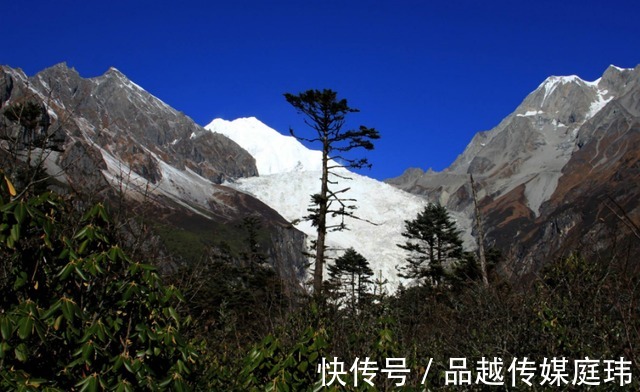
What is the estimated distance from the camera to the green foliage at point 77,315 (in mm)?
3035

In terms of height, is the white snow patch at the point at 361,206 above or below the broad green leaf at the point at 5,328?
above

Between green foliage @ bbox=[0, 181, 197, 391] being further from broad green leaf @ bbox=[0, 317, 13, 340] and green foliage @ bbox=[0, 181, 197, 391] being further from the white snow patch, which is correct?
the white snow patch

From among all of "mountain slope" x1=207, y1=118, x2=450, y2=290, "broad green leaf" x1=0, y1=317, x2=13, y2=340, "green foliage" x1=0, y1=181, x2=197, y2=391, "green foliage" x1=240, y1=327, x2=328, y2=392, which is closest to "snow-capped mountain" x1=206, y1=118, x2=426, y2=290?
"mountain slope" x1=207, y1=118, x2=450, y2=290

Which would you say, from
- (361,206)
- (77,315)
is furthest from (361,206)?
(77,315)

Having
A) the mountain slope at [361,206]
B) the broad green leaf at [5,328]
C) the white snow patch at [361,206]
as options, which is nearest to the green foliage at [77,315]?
the broad green leaf at [5,328]

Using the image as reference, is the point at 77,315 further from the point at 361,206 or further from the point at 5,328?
the point at 361,206

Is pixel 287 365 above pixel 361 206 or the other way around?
the other way around

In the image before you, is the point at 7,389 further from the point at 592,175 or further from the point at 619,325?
the point at 592,175

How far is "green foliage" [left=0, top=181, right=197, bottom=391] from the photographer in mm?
3035

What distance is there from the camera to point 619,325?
6059mm

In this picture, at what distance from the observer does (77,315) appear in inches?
124

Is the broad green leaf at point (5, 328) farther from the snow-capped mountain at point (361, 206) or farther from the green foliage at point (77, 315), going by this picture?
the snow-capped mountain at point (361, 206)

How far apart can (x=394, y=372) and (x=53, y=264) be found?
9.70 feet

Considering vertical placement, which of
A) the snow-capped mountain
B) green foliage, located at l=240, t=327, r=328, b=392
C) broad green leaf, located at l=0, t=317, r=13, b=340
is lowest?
green foliage, located at l=240, t=327, r=328, b=392
